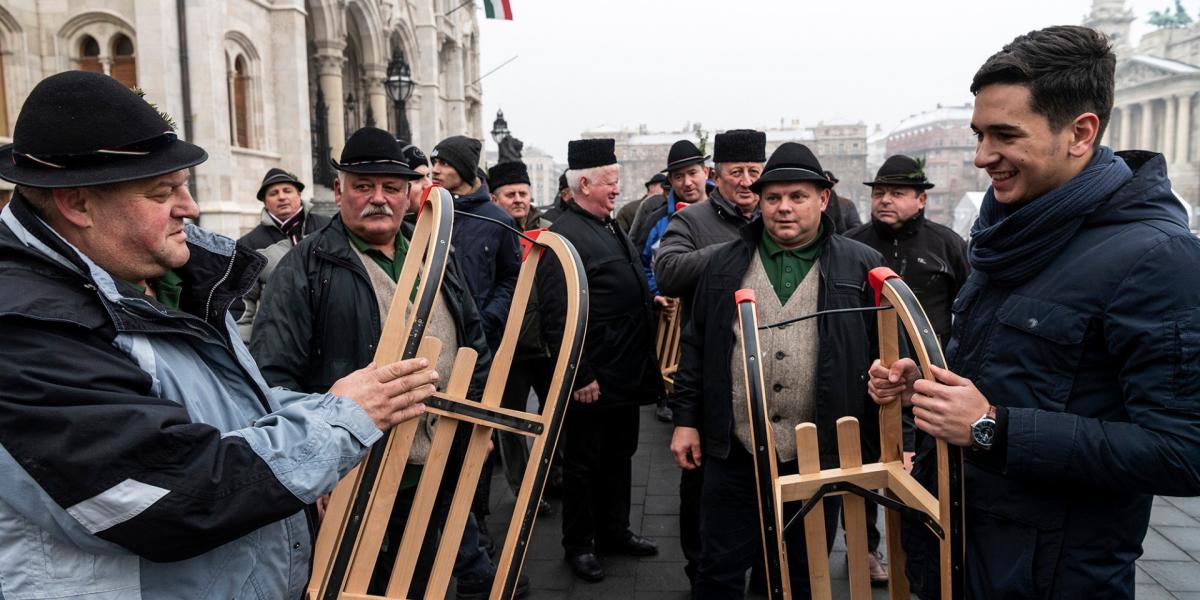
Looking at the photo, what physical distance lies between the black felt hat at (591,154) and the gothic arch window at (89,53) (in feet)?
37.8

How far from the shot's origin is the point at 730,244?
330cm

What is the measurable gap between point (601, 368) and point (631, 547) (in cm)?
109

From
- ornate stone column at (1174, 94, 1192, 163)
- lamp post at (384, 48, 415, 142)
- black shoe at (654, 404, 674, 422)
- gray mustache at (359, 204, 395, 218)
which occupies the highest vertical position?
ornate stone column at (1174, 94, 1192, 163)

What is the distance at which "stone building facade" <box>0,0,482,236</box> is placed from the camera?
1201 centimetres

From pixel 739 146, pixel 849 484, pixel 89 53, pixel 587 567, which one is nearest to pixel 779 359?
pixel 849 484

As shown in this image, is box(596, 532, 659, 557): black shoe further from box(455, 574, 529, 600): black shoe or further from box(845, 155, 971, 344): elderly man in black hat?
box(845, 155, 971, 344): elderly man in black hat

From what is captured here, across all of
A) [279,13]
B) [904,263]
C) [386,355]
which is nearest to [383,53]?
[279,13]

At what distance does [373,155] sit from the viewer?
3.17m

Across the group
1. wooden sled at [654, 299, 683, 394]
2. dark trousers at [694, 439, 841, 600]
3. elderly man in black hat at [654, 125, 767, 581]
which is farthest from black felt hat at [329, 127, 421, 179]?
wooden sled at [654, 299, 683, 394]

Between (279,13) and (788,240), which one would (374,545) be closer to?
(788,240)

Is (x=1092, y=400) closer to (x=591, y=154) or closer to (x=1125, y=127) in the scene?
(x=591, y=154)

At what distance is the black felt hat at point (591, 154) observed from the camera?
4.32 meters

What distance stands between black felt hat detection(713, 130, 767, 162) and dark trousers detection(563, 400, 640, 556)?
1602 millimetres

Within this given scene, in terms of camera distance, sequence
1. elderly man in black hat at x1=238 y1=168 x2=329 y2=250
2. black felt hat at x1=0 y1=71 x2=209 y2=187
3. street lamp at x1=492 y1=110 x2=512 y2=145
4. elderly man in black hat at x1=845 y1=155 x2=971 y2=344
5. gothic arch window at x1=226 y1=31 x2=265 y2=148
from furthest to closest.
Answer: street lamp at x1=492 y1=110 x2=512 y2=145 < gothic arch window at x1=226 y1=31 x2=265 y2=148 < elderly man in black hat at x1=238 y1=168 x2=329 y2=250 < elderly man in black hat at x1=845 y1=155 x2=971 y2=344 < black felt hat at x1=0 y1=71 x2=209 y2=187
